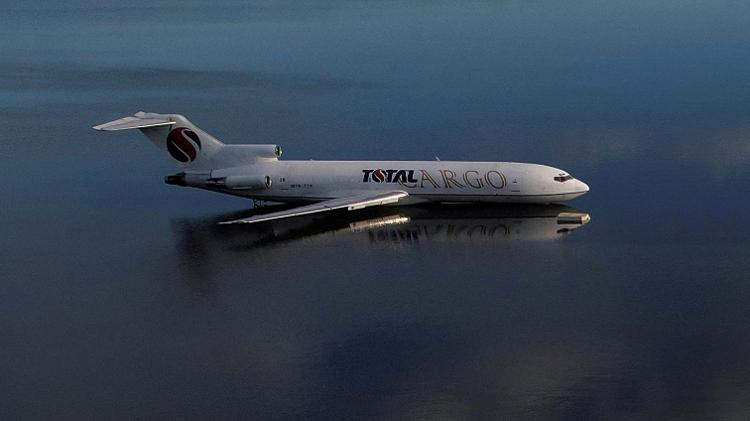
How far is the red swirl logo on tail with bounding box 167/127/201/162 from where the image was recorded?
319ft

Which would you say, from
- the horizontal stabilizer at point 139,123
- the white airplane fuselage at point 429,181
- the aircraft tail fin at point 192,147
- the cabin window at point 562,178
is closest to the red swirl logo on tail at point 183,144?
the aircraft tail fin at point 192,147

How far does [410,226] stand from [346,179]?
7.48 meters

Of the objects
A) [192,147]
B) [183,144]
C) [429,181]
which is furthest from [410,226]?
[183,144]

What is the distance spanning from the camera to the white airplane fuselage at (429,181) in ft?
301

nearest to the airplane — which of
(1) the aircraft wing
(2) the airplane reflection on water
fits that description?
(1) the aircraft wing

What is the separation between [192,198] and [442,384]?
51865 mm

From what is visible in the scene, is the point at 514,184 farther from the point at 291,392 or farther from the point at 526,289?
the point at 291,392

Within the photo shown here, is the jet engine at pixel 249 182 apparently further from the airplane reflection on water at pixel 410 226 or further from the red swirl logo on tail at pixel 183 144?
the red swirl logo on tail at pixel 183 144

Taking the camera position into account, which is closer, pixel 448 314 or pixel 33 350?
pixel 33 350

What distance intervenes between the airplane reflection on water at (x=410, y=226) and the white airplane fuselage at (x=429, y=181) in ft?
4.96

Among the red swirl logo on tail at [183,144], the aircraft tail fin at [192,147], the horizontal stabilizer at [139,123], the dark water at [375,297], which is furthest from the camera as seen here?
the red swirl logo on tail at [183,144]

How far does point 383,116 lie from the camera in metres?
145

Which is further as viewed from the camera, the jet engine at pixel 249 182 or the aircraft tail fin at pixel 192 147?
the aircraft tail fin at pixel 192 147

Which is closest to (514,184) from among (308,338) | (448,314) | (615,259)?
(615,259)
